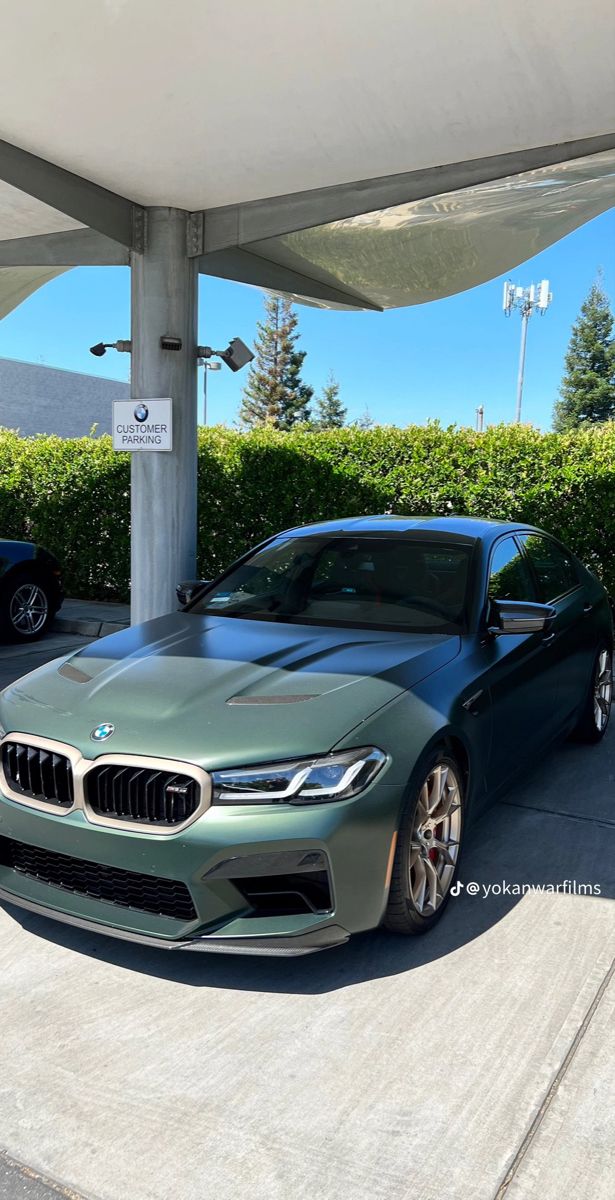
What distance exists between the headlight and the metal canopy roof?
359cm

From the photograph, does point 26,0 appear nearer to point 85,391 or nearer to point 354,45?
point 354,45

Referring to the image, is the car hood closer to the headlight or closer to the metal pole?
the headlight

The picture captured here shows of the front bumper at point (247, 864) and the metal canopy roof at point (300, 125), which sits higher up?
the metal canopy roof at point (300, 125)

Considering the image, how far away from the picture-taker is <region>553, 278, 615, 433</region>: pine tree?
2810 inches

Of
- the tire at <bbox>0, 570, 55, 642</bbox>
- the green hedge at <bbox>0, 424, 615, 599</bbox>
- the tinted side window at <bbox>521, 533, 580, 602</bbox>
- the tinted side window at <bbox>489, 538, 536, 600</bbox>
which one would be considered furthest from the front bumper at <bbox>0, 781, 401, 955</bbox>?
the tire at <bbox>0, 570, 55, 642</bbox>

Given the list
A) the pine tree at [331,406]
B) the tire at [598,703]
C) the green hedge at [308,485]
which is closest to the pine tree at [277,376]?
the pine tree at [331,406]

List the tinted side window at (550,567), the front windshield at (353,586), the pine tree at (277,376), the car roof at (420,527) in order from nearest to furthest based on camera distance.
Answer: the front windshield at (353,586) < the car roof at (420,527) < the tinted side window at (550,567) < the pine tree at (277,376)

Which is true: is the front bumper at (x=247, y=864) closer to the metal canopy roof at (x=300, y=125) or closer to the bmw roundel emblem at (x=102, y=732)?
the bmw roundel emblem at (x=102, y=732)

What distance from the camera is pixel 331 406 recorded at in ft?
286

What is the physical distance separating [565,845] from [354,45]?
13.3 ft

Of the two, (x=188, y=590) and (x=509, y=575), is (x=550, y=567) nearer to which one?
(x=509, y=575)

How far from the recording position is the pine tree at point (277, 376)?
261 ft

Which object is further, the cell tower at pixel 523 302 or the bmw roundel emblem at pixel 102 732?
the cell tower at pixel 523 302

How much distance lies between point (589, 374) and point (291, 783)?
7474 cm
